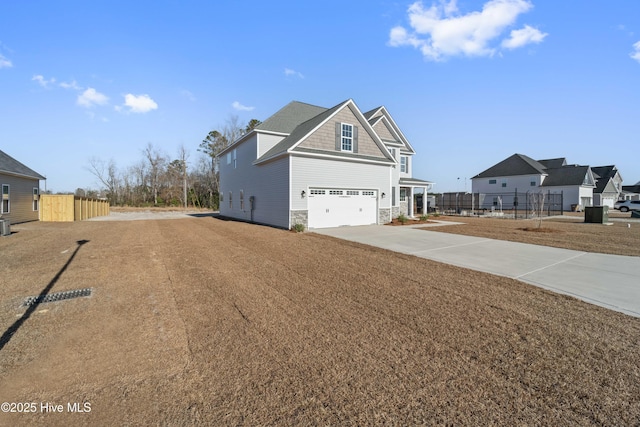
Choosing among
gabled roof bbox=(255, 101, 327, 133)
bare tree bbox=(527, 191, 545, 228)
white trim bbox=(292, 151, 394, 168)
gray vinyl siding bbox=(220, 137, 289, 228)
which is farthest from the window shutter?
bare tree bbox=(527, 191, 545, 228)

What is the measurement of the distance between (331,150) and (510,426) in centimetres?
1481

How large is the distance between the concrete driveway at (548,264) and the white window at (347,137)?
23.9 feet

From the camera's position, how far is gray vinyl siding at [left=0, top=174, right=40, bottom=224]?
18.0 metres

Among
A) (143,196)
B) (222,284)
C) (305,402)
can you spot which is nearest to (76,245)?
(222,284)

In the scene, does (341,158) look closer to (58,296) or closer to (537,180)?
(58,296)

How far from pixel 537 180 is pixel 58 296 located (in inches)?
1847

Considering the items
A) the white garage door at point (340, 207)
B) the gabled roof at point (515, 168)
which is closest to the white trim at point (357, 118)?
the white garage door at point (340, 207)

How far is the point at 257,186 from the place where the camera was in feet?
62.5

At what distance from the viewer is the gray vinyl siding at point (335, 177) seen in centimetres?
1462

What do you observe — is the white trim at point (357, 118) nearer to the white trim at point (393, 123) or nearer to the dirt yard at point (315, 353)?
the white trim at point (393, 123)

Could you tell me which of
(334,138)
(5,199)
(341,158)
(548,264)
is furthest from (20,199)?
(548,264)

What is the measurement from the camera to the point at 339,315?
4.16 m

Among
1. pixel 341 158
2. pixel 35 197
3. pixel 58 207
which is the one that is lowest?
pixel 58 207

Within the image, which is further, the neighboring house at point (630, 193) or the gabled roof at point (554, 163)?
the neighboring house at point (630, 193)
